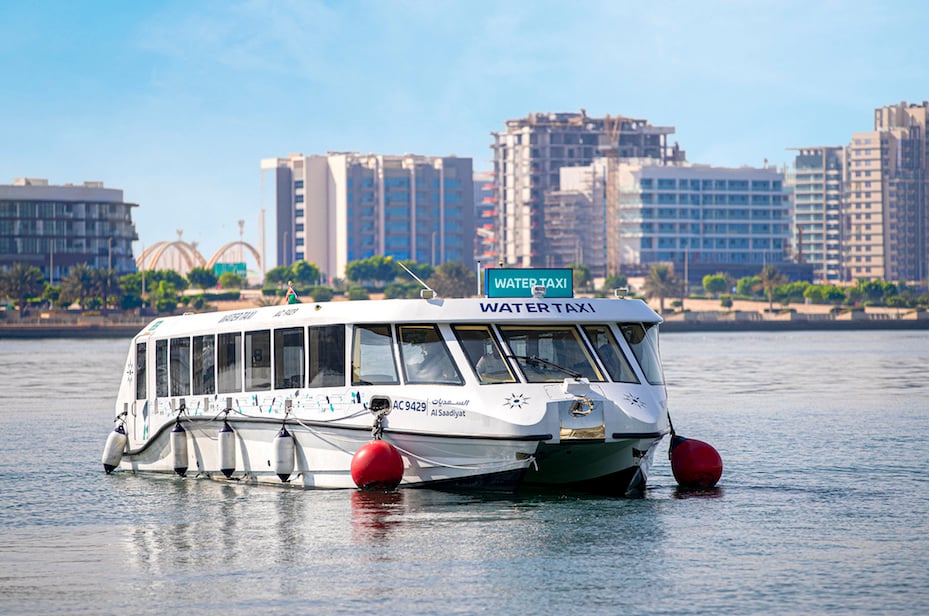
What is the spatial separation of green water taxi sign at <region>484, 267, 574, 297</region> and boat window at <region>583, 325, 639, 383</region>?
875 mm

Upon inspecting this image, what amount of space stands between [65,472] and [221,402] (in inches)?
301

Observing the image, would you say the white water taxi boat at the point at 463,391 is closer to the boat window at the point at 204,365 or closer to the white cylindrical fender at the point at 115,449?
the boat window at the point at 204,365

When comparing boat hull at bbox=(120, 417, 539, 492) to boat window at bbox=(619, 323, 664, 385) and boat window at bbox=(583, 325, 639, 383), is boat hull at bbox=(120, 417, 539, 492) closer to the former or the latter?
boat window at bbox=(583, 325, 639, 383)

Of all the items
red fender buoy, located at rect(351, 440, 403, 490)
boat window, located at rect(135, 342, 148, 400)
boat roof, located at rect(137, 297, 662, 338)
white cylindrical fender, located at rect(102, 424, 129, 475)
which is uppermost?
boat roof, located at rect(137, 297, 662, 338)

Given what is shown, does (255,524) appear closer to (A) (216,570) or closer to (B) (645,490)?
(A) (216,570)

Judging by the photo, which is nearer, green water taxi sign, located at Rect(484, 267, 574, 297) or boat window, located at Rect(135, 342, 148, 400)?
green water taxi sign, located at Rect(484, 267, 574, 297)

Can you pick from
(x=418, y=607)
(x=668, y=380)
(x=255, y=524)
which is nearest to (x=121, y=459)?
(x=255, y=524)

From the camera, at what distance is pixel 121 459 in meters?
36.4

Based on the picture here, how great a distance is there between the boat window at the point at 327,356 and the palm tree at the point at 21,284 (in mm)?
169341

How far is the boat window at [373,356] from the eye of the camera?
27.7 metres

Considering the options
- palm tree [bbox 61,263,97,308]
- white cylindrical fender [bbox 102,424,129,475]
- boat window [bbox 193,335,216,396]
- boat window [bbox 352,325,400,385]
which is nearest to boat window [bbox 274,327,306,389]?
boat window [bbox 352,325,400,385]

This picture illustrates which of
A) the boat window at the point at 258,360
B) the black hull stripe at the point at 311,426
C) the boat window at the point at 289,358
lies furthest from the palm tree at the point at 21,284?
the boat window at the point at 289,358

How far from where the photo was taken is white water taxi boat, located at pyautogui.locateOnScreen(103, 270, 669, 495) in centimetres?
2642

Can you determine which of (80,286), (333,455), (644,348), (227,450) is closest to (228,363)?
(227,450)
